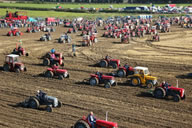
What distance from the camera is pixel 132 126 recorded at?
Result: 13.5 meters

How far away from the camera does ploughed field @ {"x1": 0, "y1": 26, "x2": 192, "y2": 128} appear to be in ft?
46.2

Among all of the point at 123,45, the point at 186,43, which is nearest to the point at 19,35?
the point at 123,45

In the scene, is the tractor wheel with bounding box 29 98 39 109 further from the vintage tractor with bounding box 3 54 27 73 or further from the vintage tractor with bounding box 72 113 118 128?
the vintage tractor with bounding box 3 54 27 73

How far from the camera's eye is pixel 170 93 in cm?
1703

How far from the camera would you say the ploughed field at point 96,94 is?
14086 mm

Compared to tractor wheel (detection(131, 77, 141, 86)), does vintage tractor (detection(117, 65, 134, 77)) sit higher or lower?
higher

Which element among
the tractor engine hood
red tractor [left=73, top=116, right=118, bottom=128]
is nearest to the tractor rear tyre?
red tractor [left=73, top=116, right=118, bottom=128]

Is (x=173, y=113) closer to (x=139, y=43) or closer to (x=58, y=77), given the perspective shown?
(x=58, y=77)

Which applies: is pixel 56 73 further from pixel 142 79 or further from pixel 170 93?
pixel 170 93

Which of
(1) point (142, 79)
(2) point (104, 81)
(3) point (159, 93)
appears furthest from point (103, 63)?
A: (3) point (159, 93)

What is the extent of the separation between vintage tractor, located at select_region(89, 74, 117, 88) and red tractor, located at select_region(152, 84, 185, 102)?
3106 millimetres

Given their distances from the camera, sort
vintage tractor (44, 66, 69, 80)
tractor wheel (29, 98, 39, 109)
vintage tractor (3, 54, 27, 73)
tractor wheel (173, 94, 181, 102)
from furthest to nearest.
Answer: vintage tractor (3, 54, 27, 73) → vintage tractor (44, 66, 69, 80) → tractor wheel (173, 94, 181, 102) → tractor wheel (29, 98, 39, 109)

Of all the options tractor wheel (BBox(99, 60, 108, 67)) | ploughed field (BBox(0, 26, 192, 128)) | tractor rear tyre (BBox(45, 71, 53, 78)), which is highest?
tractor wheel (BBox(99, 60, 108, 67))

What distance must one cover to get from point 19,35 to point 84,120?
35.0 metres
